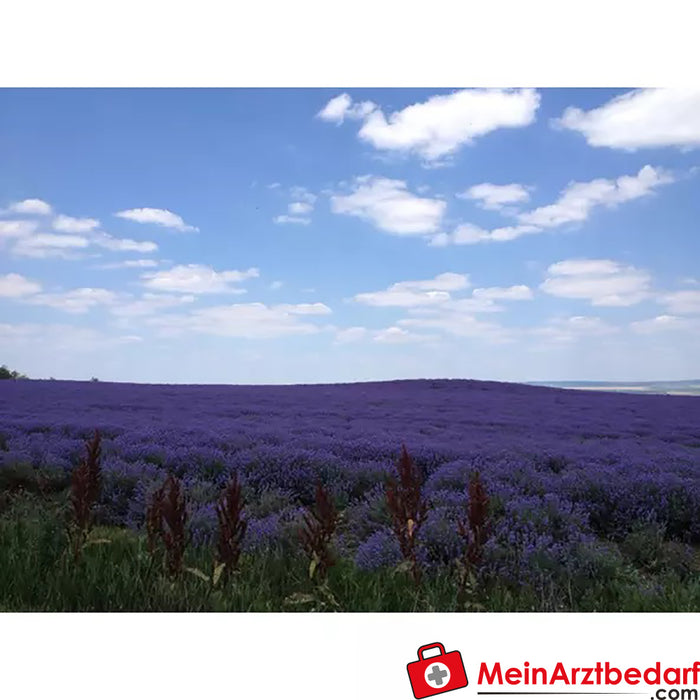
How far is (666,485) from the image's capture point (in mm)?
4895

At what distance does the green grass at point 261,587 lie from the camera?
315 cm

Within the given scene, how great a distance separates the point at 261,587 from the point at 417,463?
9.28 ft

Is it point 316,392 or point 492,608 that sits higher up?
point 316,392

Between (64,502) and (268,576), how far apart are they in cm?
224

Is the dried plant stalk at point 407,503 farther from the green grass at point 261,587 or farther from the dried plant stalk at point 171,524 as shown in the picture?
the dried plant stalk at point 171,524

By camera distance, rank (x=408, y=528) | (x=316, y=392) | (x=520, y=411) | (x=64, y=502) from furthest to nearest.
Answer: (x=316, y=392)
(x=520, y=411)
(x=64, y=502)
(x=408, y=528)
